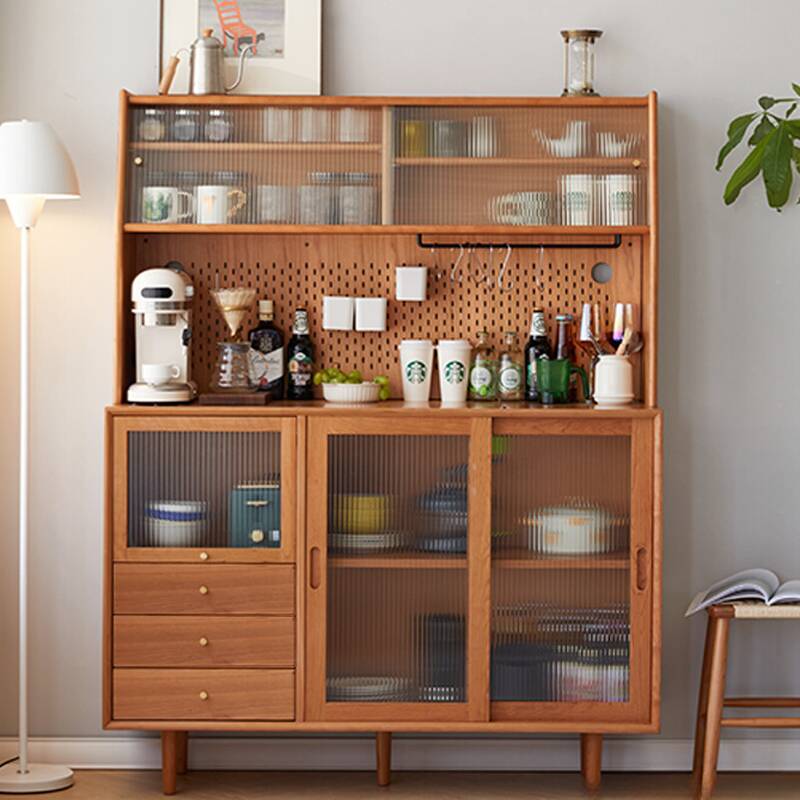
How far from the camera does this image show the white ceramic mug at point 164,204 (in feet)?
12.7

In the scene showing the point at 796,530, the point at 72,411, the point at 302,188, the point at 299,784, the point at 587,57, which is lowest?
the point at 299,784

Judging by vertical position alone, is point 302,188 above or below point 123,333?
above

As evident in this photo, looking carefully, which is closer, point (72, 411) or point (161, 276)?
point (161, 276)

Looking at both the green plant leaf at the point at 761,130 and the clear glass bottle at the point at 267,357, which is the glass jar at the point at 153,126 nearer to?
the clear glass bottle at the point at 267,357

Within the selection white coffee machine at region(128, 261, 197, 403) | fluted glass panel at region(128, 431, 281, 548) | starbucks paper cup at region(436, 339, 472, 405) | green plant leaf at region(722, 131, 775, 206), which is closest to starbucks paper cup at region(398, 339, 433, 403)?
starbucks paper cup at region(436, 339, 472, 405)

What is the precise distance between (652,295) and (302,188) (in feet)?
3.34

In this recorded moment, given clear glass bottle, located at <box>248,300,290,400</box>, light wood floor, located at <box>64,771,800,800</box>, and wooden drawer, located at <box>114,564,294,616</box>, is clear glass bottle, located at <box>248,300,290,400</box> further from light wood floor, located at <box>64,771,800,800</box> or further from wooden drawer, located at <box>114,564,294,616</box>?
light wood floor, located at <box>64,771,800,800</box>

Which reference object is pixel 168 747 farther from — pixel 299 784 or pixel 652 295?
pixel 652 295

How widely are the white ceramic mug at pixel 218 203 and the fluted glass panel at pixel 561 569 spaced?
38.1 inches

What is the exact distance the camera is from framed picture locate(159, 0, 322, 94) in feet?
13.2

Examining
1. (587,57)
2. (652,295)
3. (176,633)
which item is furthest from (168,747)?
(587,57)

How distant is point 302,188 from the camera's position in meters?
3.89

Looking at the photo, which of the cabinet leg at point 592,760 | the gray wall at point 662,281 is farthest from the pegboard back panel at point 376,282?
the cabinet leg at point 592,760

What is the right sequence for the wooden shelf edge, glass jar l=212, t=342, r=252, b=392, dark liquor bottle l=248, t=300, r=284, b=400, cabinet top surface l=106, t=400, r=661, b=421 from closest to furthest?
1. cabinet top surface l=106, t=400, r=661, b=421
2. the wooden shelf edge
3. glass jar l=212, t=342, r=252, b=392
4. dark liquor bottle l=248, t=300, r=284, b=400
